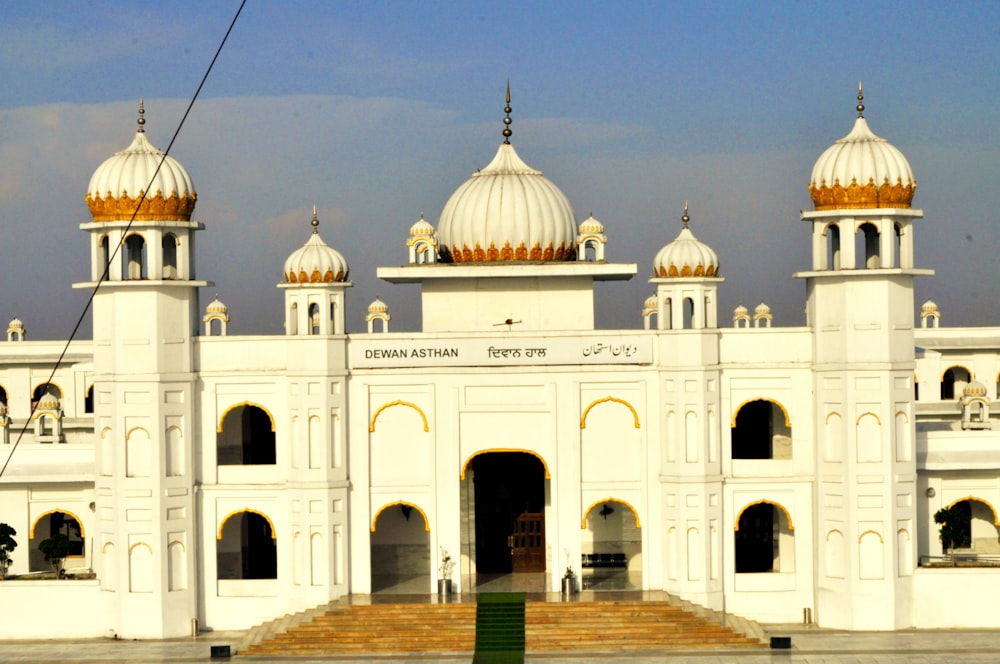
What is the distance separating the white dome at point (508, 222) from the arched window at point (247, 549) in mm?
7983

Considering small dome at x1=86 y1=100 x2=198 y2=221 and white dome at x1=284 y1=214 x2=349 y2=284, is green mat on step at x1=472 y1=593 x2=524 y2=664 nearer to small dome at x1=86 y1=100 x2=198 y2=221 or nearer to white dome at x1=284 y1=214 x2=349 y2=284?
white dome at x1=284 y1=214 x2=349 y2=284

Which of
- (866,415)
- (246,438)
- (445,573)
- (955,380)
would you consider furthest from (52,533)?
(955,380)

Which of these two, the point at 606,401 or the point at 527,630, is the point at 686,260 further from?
the point at 527,630

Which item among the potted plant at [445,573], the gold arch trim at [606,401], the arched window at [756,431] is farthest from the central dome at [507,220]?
the potted plant at [445,573]

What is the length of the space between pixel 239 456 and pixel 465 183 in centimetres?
861

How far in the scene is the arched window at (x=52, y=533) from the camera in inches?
1796

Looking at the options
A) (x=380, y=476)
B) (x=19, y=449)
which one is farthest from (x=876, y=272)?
(x=19, y=449)

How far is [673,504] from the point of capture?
41938 millimetres

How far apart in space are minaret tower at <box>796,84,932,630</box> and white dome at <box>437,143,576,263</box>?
19.9 feet

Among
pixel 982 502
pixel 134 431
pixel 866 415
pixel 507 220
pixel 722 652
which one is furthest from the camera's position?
pixel 982 502

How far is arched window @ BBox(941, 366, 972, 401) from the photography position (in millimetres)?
60906

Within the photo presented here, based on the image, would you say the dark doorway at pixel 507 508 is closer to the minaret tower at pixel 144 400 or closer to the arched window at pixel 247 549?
the arched window at pixel 247 549

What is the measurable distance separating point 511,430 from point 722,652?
23.3ft

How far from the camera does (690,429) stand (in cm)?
4194
